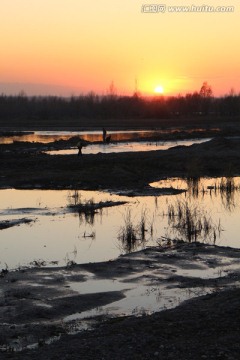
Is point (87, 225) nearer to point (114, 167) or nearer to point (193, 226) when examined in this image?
point (193, 226)

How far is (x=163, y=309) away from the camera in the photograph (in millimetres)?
9664

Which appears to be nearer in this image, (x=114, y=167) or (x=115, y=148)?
(x=114, y=167)

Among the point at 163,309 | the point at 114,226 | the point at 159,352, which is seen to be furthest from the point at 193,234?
the point at 159,352

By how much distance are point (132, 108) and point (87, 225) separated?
390ft

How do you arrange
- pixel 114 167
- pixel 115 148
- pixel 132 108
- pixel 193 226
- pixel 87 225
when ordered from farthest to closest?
pixel 132 108, pixel 115 148, pixel 114 167, pixel 87 225, pixel 193 226

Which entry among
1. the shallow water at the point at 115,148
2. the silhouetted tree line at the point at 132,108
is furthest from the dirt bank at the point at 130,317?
the silhouetted tree line at the point at 132,108

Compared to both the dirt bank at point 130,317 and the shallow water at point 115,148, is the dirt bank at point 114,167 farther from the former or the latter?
the dirt bank at point 130,317

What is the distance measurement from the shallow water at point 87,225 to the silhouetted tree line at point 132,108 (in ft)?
318

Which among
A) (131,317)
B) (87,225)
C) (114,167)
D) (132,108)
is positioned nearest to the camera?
(131,317)

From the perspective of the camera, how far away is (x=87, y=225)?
1708 centimetres

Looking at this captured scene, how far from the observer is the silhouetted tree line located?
406 feet

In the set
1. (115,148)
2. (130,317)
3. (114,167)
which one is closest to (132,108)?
(115,148)

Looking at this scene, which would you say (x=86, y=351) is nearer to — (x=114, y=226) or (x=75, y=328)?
(x=75, y=328)

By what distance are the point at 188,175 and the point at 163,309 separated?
18.9m
